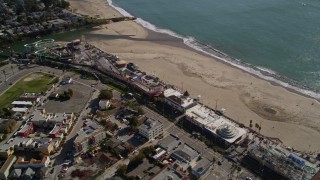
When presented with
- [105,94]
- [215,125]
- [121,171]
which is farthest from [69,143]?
[215,125]

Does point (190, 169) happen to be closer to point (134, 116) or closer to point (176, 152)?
point (176, 152)

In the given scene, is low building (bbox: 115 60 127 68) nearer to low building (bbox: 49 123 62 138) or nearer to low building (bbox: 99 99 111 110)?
low building (bbox: 99 99 111 110)

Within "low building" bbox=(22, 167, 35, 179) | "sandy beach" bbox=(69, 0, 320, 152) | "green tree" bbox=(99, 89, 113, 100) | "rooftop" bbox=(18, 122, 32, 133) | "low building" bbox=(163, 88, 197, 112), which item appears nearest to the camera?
"low building" bbox=(22, 167, 35, 179)

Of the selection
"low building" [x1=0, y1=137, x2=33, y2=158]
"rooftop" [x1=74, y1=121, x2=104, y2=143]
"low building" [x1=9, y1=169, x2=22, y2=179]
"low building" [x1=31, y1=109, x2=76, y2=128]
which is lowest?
"low building" [x1=9, y1=169, x2=22, y2=179]

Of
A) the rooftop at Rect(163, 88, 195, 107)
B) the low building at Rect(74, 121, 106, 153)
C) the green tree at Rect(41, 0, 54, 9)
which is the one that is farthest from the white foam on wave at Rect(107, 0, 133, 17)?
the low building at Rect(74, 121, 106, 153)

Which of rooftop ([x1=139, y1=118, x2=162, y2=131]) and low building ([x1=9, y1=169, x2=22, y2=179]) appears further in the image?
rooftop ([x1=139, y1=118, x2=162, y2=131])

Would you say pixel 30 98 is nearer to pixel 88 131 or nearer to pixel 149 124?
pixel 88 131
